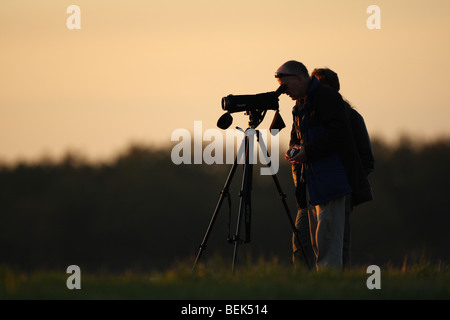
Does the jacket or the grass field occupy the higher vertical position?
the jacket

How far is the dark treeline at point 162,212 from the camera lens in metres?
32.9

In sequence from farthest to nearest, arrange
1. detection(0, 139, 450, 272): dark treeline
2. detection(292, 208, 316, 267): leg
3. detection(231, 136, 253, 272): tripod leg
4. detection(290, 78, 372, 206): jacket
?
1. detection(0, 139, 450, 272): dark treeline
2. detection(292, 208, 316, 267): leg
3. detection(231, 136, 253, 272): tripod leg
4. detection(290, 78, 372, 206): jacket

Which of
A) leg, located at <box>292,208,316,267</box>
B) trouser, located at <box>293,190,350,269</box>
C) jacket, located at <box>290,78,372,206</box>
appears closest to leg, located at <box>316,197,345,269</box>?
trouser, located at <box>293,190,350,269</box>

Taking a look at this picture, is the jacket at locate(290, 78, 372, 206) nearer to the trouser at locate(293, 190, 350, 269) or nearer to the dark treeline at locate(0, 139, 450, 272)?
the trouser at locate(293, 190, 350, 269)

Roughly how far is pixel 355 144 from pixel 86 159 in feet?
86.5

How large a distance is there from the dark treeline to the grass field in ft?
81.1

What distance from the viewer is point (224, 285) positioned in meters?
6.39

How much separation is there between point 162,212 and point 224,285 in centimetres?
2811

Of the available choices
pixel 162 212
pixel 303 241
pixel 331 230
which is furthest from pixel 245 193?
pixel 162 212

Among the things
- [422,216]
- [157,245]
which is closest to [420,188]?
[422,216]

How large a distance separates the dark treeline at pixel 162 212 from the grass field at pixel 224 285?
24.7 m

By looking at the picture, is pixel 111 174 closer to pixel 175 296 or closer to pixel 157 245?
pixel 157 245

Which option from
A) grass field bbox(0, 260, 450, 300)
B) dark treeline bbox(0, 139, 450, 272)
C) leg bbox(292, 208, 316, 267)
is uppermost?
leg bbox(292, 208, 316, 267)

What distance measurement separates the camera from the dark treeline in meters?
32.9
